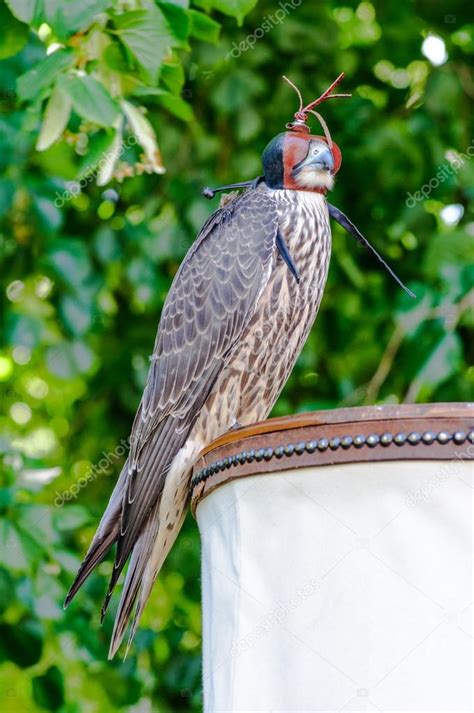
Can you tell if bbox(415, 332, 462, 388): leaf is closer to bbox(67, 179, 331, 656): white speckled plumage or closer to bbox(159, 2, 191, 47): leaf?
bbox(67, 179, 331, 656): white speckled plumage

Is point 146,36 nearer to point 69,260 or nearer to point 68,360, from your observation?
point 69,260

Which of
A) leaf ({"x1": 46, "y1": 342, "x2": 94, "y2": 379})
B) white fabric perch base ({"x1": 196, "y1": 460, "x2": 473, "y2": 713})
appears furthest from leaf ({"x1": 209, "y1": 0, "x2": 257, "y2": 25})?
leaf ({"x1": 46, "y1": 342, "x2": 94, "y2": 379})

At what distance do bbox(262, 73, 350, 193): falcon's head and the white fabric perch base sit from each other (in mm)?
940

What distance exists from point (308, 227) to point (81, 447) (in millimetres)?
2545

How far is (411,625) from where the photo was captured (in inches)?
62.4

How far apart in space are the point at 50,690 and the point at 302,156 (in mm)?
2325

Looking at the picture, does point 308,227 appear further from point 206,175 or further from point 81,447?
point 81,447

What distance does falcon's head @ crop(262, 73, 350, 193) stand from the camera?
248 cm

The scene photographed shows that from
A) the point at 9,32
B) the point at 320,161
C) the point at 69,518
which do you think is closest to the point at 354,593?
the point at 320,161

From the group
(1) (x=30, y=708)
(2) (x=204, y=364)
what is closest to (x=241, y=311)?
(2) (x=204, y=364)

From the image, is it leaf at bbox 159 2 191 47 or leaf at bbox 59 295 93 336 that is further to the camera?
leaf at bbox 59 295 93 336

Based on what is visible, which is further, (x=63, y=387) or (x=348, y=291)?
(x=63, y=387)

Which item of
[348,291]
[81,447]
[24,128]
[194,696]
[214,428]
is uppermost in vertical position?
[24,128]

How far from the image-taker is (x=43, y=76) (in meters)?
2.86
